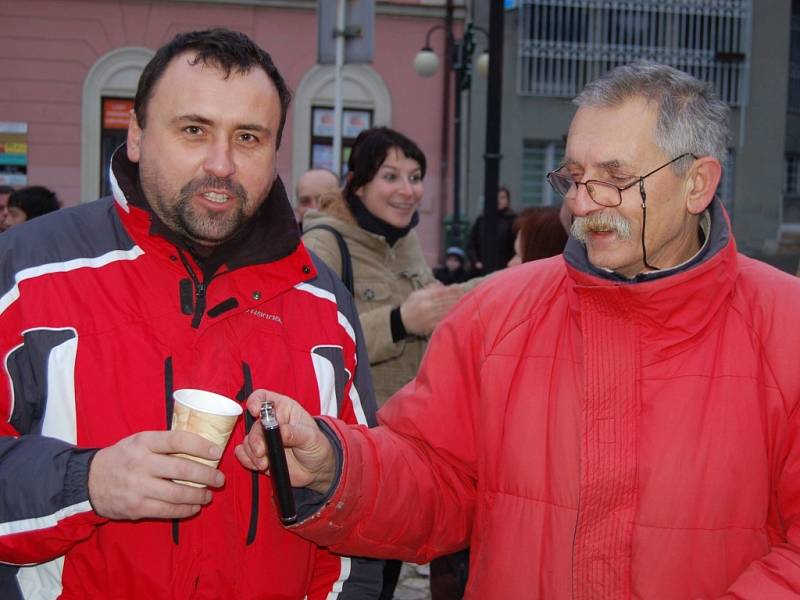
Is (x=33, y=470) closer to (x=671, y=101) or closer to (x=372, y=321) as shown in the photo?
(x=671, y=101)

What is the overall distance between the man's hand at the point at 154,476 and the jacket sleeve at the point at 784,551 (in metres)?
1.04

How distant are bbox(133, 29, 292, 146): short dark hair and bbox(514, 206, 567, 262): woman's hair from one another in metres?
1.81

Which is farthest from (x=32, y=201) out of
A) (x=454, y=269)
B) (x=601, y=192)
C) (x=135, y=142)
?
(x=454, y=269)

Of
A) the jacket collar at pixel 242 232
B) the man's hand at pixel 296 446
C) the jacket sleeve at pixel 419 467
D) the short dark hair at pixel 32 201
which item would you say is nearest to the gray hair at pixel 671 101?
the jacket sleeve at pixel 419 467

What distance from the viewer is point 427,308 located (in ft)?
11.4

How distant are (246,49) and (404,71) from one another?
15847 millimetres

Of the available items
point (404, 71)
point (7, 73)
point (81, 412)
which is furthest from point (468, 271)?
point (7, 73)

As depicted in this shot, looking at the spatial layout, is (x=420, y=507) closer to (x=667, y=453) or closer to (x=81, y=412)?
(x=667, y=453)

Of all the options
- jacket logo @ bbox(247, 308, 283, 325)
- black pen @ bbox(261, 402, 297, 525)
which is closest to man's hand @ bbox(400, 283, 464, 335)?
jacket logo @ bbox(247, 308, 283, 325)

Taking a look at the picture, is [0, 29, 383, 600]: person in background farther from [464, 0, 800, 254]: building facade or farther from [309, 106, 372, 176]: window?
[464, 0, 800, 254]: building facade

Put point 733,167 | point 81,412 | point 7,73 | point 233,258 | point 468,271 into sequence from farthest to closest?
point 733,167 < point 7,73 < point 468,271 < point 233,258 < point 81,412

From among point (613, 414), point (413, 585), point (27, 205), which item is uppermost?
point (27, 205)

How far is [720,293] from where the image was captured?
2.04 meters

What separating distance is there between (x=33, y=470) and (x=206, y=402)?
0.36 metres
